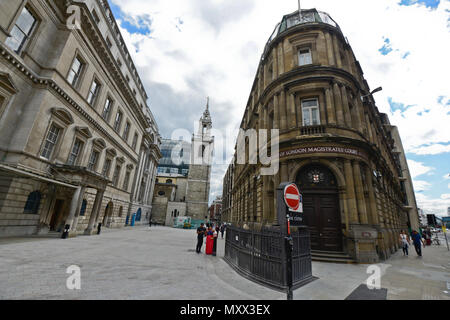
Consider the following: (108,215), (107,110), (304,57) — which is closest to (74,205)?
(108,215)

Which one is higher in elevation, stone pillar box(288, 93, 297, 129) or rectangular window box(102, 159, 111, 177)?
stone pillar box(288, 93, 297, 129)

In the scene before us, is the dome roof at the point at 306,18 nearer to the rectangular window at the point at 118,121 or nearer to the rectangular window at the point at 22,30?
the rectangular window at the point at 22,30

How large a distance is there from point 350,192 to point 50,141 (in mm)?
21384

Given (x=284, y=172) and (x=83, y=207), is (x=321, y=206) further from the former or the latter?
(x=83, y=207)

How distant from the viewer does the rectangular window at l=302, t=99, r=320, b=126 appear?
13.3 meters

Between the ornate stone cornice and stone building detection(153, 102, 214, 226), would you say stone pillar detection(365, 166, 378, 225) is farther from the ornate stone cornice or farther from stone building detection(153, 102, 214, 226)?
stone building detection(153, 102, 214, 226)

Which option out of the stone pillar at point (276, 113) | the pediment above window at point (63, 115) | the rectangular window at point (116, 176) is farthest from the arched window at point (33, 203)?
the stone pillar at point (276, 113)

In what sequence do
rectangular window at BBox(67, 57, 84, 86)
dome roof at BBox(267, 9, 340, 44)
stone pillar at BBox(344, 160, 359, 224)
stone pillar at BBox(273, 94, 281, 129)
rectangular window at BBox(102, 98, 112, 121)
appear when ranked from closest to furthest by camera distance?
stone pillar at BBox(344, 160, 359, 224) → stone pillar at BBox(273, 94, 281, 129) → dome roof at BBox(267, 9, 340, 44) → rectangular window at BBox(67, 57, 84, 86) → rectangular window at BBox(102, 98, 112, 121)

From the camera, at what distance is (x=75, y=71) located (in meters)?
16.7

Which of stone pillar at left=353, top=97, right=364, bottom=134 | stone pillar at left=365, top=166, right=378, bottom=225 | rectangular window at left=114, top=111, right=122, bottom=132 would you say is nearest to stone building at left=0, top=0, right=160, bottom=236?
rectangular window at left=114, top=111, right=122, bottom=132

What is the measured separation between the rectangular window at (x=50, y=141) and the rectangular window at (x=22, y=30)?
17.6 feet

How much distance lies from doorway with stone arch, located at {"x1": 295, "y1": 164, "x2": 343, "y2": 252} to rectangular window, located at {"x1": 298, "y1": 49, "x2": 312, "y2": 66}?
849 centimetres
